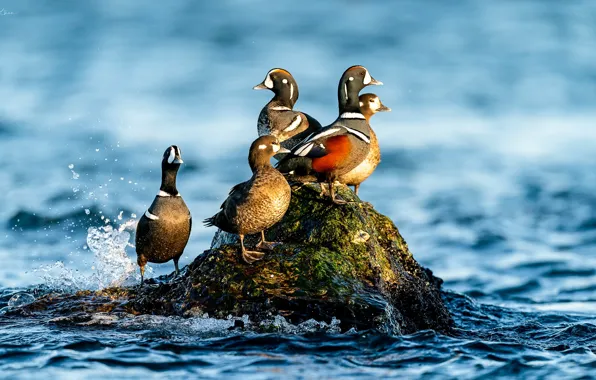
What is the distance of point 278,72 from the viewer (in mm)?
11055

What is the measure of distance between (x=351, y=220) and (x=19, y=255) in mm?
6692

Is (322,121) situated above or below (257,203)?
above

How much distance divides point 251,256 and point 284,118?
9.07 ft

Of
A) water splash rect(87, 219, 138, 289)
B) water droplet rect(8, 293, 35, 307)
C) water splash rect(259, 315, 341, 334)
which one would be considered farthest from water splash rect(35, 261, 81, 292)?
water splash rect(259, 315, 341, 334)

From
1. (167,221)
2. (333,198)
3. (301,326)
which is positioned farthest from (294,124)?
(301,326)

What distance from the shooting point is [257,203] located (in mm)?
8211

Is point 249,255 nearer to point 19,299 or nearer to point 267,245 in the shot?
point 267,245

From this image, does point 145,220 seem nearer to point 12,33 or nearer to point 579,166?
point 579,166

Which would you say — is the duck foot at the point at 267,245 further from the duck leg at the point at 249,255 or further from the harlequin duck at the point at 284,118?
the harlequin duck at the point at 284,118

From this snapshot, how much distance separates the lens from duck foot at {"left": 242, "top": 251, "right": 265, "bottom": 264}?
8.25 m

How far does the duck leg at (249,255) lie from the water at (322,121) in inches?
22.3

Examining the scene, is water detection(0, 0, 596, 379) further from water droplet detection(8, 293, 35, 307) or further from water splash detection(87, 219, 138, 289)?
water droplet detection(8, 293, 35, 307)

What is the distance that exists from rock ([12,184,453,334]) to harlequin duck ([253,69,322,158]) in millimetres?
1332

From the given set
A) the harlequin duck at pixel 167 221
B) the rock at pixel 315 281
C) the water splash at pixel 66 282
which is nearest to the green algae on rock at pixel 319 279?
the rock at pixel 315 281
